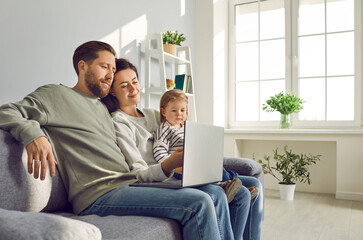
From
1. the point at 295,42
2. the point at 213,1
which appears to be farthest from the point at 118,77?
the point at 295,42

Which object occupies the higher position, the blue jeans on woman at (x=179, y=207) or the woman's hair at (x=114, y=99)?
the woman's hair at (x=114, y=99)

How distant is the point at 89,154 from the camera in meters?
1.48

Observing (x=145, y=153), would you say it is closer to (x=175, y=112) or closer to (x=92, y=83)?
(x=175, y=112)

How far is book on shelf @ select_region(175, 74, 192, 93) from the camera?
3.37 m

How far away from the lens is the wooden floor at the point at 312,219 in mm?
2366

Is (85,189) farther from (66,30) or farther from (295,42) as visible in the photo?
(295,42)

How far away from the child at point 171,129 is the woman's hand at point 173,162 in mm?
319

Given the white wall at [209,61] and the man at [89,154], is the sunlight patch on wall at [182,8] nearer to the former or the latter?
the white wall at [209,61]

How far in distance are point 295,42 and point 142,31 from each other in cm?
193

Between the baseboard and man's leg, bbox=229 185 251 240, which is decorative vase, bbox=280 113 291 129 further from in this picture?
man's leg, bbox=229 185 251 240

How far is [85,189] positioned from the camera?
142cm

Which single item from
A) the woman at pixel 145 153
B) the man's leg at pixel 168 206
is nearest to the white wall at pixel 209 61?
the woman at pixel 145 153

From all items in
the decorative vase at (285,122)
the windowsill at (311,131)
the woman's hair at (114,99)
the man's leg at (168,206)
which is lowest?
the man's leg at (168,206)

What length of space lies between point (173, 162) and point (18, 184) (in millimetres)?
580
